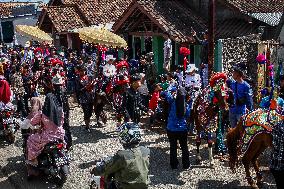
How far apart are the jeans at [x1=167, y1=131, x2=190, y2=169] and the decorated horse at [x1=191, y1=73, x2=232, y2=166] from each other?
0.47 meters

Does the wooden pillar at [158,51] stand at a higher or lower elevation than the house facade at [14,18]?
lower

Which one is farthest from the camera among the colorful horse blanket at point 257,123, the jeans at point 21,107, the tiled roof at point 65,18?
the tiled roof at point 65,18

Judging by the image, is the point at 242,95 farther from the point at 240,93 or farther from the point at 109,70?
the point at 109,70

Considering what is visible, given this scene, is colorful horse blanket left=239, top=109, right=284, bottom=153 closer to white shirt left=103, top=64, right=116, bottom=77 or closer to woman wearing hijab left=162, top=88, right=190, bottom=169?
woman wearing hijab left=162, top=88, right=190, bottom=169

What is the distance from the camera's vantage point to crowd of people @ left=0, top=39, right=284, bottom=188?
5.83 metres

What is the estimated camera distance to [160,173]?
28.1 feet

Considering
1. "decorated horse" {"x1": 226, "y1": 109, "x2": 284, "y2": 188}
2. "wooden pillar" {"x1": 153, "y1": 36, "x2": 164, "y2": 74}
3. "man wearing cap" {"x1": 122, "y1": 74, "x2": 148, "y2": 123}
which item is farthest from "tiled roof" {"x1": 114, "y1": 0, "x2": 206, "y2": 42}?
"decorated horse" {"x1": 226, "y1": 109, "x2": 284, "y2": 188}

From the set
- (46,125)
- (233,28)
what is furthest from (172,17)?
(46,125)

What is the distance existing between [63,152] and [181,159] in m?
2.64

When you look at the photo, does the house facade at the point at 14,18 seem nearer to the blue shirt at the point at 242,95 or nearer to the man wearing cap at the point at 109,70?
the man wearing cap at the point at 109,70

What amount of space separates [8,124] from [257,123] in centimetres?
684

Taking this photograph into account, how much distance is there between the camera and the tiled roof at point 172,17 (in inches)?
641

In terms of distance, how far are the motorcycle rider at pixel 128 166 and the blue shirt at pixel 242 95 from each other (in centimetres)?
354

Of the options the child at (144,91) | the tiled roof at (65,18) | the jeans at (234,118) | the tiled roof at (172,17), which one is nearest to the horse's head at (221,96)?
the jeans at (234,118)
